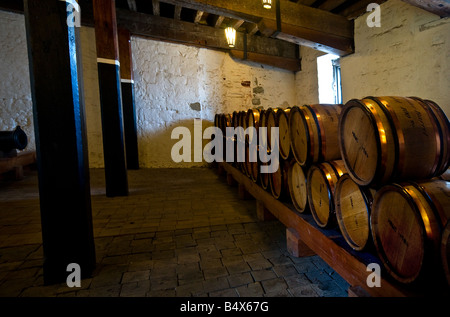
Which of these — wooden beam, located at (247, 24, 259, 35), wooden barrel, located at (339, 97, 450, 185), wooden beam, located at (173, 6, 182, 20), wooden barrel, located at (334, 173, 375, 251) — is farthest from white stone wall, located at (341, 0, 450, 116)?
wooden beam, located at (173, 6, 182, 20)

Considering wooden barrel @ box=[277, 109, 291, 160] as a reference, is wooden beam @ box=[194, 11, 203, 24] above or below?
above

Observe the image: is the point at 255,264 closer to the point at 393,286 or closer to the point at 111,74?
the point at 393,286

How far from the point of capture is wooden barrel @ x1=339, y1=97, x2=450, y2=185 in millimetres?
1239

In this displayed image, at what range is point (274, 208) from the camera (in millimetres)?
2660

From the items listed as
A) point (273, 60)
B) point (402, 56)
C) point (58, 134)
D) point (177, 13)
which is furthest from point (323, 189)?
point (273, 60)

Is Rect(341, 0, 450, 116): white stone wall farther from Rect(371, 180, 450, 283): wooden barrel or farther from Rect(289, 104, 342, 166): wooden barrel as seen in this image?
Rect(371, 180, 450, 283): wooden barrel

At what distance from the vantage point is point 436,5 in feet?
11.1

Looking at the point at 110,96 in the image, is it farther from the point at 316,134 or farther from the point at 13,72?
the point at 13,72

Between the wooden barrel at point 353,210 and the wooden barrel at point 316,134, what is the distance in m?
0.36

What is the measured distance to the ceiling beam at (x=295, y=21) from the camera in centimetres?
423

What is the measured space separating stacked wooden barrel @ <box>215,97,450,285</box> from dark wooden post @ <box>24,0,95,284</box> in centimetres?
185

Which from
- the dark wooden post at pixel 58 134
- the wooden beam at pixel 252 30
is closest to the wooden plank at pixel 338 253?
the dark wooden post at pixel 58 134
